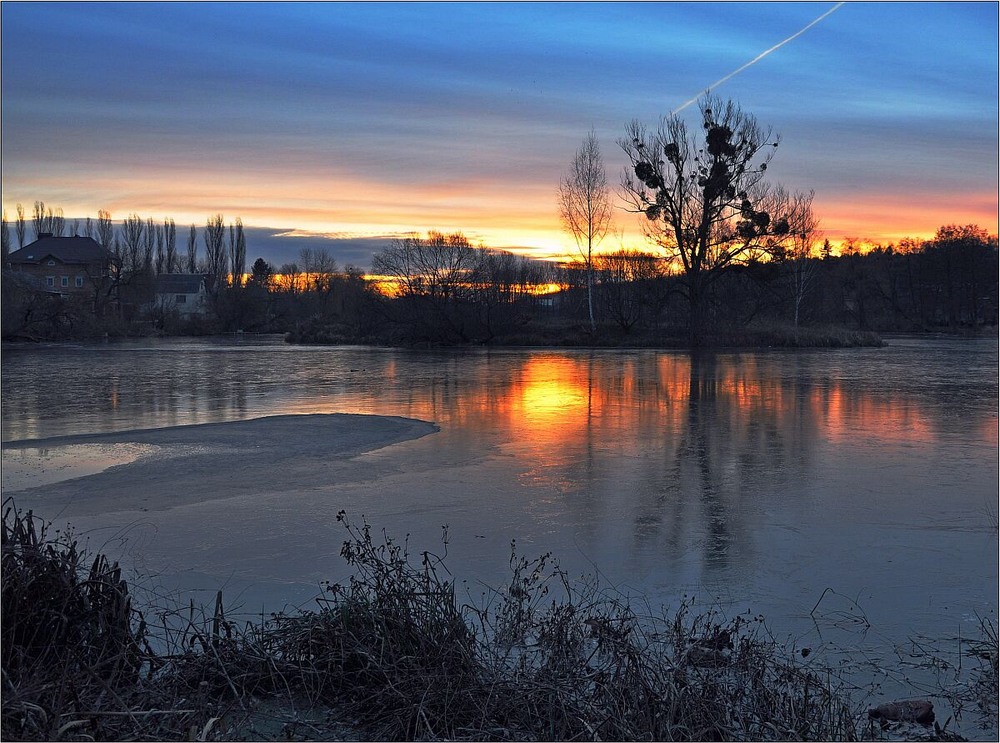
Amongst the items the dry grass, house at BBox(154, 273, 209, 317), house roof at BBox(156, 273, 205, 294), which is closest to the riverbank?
the dry grass

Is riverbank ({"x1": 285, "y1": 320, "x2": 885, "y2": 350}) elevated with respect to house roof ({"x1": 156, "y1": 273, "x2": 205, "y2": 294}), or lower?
lower

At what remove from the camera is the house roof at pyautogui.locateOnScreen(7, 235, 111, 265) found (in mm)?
55769

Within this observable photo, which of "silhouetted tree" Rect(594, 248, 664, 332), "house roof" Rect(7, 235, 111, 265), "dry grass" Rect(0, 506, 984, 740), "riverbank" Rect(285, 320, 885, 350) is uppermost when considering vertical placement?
"house roof" Rect(7, 235, 111, 265)

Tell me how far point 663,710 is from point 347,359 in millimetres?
27097

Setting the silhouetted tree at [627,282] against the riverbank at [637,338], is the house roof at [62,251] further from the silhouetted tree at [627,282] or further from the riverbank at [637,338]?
A: the silhouetted tree at [627,282]

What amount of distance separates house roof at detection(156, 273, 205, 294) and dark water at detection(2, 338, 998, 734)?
6132 cm

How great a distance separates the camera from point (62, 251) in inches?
2292

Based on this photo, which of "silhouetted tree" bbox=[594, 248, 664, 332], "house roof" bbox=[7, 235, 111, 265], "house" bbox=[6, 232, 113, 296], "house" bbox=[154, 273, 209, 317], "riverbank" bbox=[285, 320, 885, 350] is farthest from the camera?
"house" bbox=[154, 273, 209, 317]

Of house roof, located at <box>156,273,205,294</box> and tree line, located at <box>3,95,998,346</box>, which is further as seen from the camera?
house roof, located at <box>156,273,205,294</box>

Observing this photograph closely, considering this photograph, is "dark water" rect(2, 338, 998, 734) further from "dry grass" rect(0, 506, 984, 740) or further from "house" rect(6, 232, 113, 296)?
"house" rect(6, 232, 113, 296)

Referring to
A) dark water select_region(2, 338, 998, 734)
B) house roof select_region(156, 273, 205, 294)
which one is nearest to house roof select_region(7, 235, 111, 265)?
house roof select_region(156, 273, 205, 294)

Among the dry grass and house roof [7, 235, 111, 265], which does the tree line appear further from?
the dry grass

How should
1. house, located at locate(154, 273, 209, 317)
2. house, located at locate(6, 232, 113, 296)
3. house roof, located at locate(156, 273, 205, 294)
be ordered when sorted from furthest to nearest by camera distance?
1. house roof, located at locate(156, 273, 205, 294)
2. house, located at locate(154, 273, 209, 317)
3. house, located at locate(6, 232, 113, 296)

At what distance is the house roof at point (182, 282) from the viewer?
77625mm
